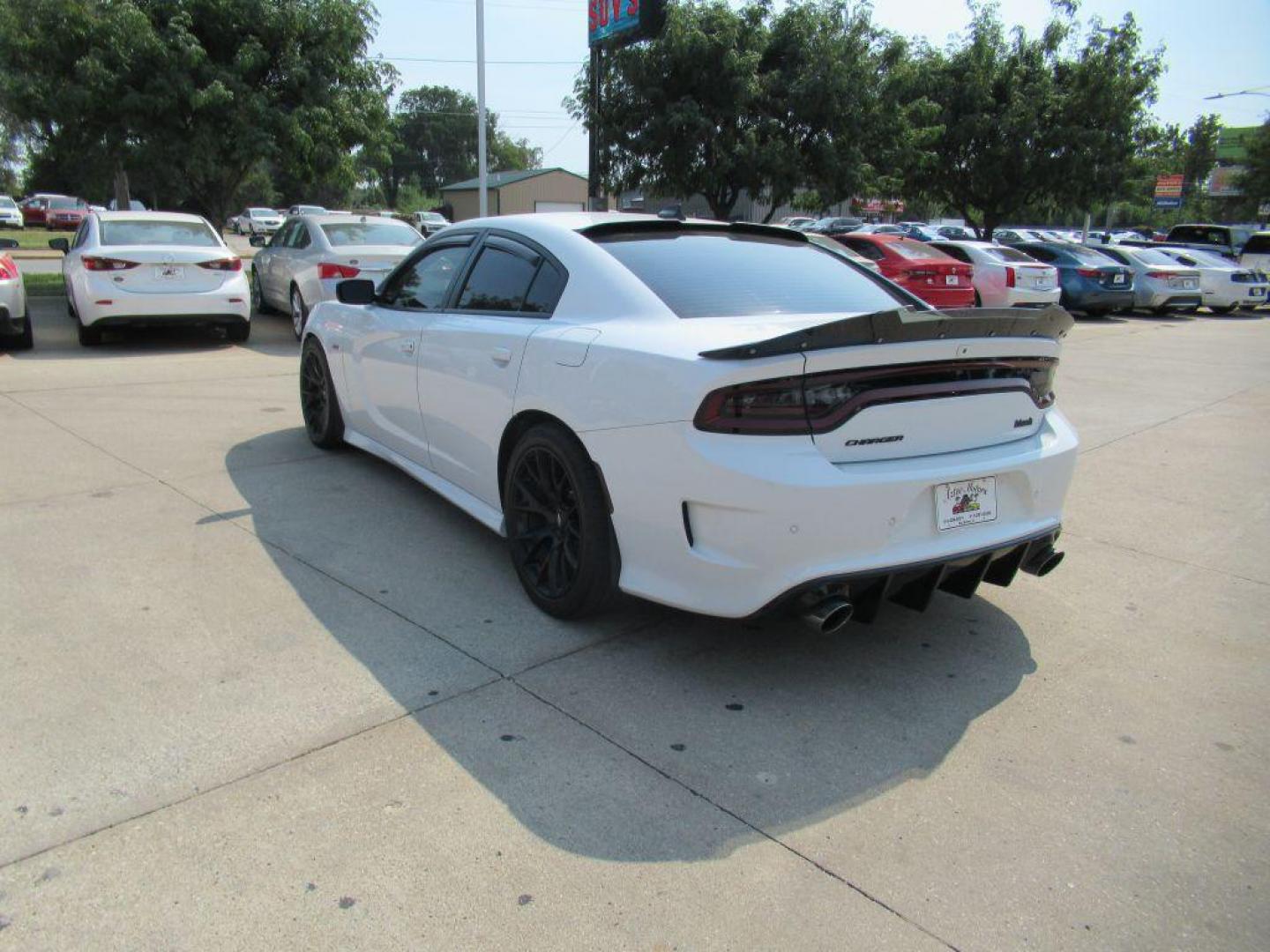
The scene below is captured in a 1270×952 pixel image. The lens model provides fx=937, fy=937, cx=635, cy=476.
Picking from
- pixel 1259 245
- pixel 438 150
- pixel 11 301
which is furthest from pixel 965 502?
pixel 438 150

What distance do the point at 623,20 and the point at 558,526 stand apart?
10.1m

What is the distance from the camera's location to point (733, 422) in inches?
116

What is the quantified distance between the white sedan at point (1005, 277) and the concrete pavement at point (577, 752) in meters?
A: 11.0

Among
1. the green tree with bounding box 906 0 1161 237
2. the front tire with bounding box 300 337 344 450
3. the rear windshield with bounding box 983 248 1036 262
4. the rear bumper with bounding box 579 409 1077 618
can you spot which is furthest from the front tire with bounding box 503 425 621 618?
the green tree with bounding box 906 0 1161 237

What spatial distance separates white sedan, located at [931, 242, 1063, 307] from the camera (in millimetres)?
15281

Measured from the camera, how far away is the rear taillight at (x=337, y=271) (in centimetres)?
1055

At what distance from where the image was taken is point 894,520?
9.93 feet

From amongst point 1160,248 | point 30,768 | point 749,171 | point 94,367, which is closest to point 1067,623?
point 30,768

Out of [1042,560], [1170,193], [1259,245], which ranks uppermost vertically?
[1170,193]

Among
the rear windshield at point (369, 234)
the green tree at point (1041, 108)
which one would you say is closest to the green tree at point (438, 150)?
the green tree at point (1041, 108)

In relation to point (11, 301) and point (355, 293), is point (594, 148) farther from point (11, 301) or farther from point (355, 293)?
point (355, 293)

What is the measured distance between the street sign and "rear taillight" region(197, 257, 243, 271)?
18.2 feet

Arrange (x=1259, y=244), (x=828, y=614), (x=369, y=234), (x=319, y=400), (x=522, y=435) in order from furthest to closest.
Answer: (x=1259, y=244)
(x=369, y=234)
(x=319, y=400)
(x=522, y=435)
(x=828, y=614)

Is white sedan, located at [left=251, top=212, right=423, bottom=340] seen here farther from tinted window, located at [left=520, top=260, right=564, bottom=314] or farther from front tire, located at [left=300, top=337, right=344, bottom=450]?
tinted window, located at [left=520, top=260, right=564, bottom=314]
